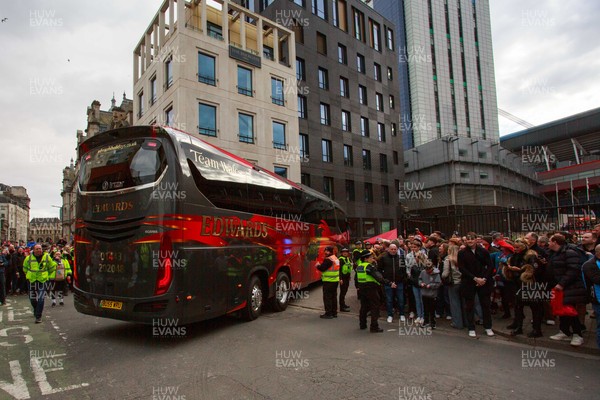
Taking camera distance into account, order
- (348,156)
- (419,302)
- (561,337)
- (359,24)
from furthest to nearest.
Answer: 1. (359,24)
2. (348,156)
3. (419,302)
4. (561,337)

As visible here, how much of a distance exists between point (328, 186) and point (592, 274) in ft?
83.0

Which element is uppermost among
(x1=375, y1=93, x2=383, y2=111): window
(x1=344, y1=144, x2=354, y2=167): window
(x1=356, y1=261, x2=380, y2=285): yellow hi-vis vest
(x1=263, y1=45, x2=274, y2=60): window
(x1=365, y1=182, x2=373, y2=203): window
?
(x1=263, y1=45, x2=274, y2=60): window

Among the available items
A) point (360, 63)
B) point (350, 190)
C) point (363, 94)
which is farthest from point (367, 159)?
point (360, 63)

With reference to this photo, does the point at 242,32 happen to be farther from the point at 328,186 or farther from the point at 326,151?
the point at 328,186

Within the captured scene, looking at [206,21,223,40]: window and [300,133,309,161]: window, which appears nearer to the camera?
[206,21,223,40]: window

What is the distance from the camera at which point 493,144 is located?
44375mm

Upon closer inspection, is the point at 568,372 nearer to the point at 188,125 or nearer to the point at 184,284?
the point at 184,284

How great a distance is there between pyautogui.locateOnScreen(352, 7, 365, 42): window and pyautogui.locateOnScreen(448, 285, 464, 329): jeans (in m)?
32.2

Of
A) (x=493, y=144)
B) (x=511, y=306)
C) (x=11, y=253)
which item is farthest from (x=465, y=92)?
(x=11, y=253)

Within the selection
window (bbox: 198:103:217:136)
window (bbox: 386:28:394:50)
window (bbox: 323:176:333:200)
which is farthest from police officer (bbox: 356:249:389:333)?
window (bbox: 386:28:394:50)

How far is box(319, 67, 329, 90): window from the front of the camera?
103 feet

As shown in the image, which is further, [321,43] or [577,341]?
[321,43]

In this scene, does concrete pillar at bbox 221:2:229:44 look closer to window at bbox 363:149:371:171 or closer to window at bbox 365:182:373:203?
window at bbox 363:149:371:171

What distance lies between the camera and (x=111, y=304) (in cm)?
665
